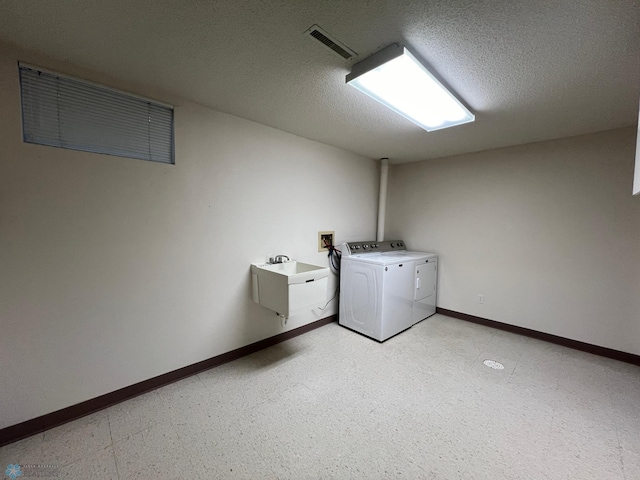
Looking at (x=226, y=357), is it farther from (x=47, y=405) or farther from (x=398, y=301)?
(x=398, y=301)

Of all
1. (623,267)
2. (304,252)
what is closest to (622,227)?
(623,267)

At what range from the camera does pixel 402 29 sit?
1251 millimetres

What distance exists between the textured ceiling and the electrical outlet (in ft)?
4.87

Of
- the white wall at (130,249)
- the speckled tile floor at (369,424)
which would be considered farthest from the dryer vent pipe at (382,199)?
the speckled tile floor at (369,424)

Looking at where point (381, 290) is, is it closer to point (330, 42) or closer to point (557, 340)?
point (557, 340)

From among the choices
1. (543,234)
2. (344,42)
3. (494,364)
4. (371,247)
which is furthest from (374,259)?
(344,42)

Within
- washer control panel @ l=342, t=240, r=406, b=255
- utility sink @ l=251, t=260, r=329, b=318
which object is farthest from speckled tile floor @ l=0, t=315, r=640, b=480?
washer control panel @ l=342, t=240, r=406, b=255

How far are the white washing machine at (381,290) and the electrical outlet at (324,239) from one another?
0.21 m

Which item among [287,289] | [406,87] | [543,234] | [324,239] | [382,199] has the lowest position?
[287,289]

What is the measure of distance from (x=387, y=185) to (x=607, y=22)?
9.86 ft

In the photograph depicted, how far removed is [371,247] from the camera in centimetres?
347

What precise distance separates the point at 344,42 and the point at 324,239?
2163 millimetres

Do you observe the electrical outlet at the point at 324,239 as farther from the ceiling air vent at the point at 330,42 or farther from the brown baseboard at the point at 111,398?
the ceiling air vent at the point at 330,42

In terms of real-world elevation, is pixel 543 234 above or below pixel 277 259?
above
